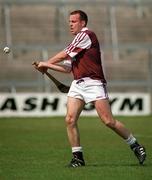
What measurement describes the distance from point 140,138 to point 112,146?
6.77ft

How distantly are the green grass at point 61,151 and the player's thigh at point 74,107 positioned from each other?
0.73m

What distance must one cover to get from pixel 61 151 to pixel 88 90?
10.2 feet

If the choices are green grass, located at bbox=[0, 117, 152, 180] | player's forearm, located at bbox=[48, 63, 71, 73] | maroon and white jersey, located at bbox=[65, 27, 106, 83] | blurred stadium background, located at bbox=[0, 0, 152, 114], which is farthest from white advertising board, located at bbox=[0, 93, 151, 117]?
maroon and white jersey, located at bbox=[65, 27, 106, 83]

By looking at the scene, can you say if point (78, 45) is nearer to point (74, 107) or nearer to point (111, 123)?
point (74, 107)

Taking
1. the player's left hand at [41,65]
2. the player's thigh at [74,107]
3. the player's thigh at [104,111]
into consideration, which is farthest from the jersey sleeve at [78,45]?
the player's thigh at [104,111]

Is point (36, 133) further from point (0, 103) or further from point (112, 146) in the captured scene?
point (0, 103)

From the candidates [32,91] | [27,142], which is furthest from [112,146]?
[32,91]

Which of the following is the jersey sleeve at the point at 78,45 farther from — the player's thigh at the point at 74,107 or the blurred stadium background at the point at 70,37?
the blurred stadium background at the point at 70,37

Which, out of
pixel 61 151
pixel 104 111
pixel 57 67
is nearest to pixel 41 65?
pixel 57 67

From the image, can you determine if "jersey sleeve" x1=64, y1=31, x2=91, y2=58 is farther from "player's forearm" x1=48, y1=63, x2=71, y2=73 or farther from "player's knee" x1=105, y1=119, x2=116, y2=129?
"player's knee" x1=105, y1=119, x2=116, y2=129

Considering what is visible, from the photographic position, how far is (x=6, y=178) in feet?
32.8

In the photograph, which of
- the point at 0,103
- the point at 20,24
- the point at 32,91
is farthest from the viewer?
the point at 20,24

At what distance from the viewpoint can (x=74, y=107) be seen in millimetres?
11328

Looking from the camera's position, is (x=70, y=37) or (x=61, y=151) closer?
(x=61, y=151)
